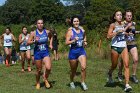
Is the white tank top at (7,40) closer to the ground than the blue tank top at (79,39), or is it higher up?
closer to the ground

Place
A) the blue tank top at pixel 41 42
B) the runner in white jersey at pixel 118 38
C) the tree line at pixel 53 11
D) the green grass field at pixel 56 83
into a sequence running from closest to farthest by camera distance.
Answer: the runner in white jersey at pixel 118 38, the green grass field at pixel 56 83, the blue tank top at pixel 41 42, the tree line at pixel 53 11

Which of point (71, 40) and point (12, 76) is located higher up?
point (71, 40)

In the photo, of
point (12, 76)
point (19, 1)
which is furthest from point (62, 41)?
point (19, 1)

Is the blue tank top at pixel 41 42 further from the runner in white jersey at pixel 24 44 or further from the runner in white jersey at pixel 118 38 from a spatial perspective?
the runner in white jersey at pixel 24 44

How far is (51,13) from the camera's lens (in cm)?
9606

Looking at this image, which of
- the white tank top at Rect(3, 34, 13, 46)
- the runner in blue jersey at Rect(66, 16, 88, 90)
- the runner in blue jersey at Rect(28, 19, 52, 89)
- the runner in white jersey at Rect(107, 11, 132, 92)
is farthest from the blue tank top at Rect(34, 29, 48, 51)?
the white tank top at Rect(3, 34, 13, 46)

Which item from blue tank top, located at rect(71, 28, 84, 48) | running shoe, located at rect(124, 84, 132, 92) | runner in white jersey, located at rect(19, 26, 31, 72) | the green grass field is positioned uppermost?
blue tank top, located at rect(71, 28, 84, 48)

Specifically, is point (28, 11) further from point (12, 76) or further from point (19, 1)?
point (12, 76)

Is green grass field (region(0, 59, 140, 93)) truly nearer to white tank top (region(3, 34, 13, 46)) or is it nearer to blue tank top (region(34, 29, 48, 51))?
blue tank top (region(34, 29, 48, 51))

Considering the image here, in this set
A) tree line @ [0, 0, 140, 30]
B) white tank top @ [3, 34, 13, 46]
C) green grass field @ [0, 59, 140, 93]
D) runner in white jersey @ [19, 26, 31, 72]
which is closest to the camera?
green grass field @ [0, 59, 140, 93]

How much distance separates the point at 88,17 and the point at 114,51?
5994cm

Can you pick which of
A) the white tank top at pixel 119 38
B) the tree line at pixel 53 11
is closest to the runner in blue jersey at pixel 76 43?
the white tank top at pixel 119 38

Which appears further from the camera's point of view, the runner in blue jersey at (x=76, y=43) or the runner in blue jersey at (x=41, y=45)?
the runner in blue jersey at (x=41, y=45)

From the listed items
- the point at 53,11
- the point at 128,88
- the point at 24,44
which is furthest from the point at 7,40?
the point at 53,11
